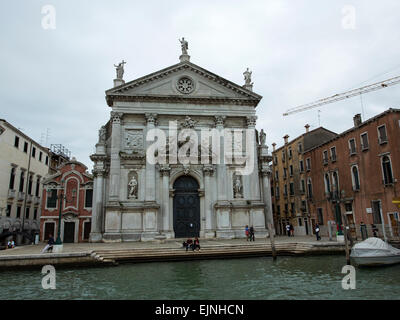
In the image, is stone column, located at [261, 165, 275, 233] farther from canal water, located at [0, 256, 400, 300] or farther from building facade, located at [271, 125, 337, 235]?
canal water, located at [0, 256, 400, 300]

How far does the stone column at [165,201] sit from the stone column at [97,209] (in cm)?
477

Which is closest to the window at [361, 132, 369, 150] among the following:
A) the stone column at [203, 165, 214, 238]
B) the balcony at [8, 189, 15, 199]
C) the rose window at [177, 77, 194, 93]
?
the stone column at [203, 165, 214, 238]

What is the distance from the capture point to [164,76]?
91.4 feet

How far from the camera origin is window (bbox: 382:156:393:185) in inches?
908

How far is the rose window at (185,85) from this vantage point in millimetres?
28109

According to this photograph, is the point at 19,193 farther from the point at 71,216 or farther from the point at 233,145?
the point at 233,145

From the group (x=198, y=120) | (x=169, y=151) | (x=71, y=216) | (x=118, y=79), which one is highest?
(x=118, y=79)

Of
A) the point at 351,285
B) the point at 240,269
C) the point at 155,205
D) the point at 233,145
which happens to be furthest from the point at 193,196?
the point at 351,285

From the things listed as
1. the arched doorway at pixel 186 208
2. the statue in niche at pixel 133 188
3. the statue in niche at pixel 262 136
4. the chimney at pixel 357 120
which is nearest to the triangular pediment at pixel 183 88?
the statue in niche at pixel 262 136

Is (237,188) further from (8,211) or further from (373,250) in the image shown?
(8,211)

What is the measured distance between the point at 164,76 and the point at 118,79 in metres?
3.95

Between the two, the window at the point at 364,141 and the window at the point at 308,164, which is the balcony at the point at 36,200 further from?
the window at the point at 364,141

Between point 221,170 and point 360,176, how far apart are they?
443 inches

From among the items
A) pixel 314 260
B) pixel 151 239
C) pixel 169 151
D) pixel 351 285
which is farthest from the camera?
pixel 169 151
